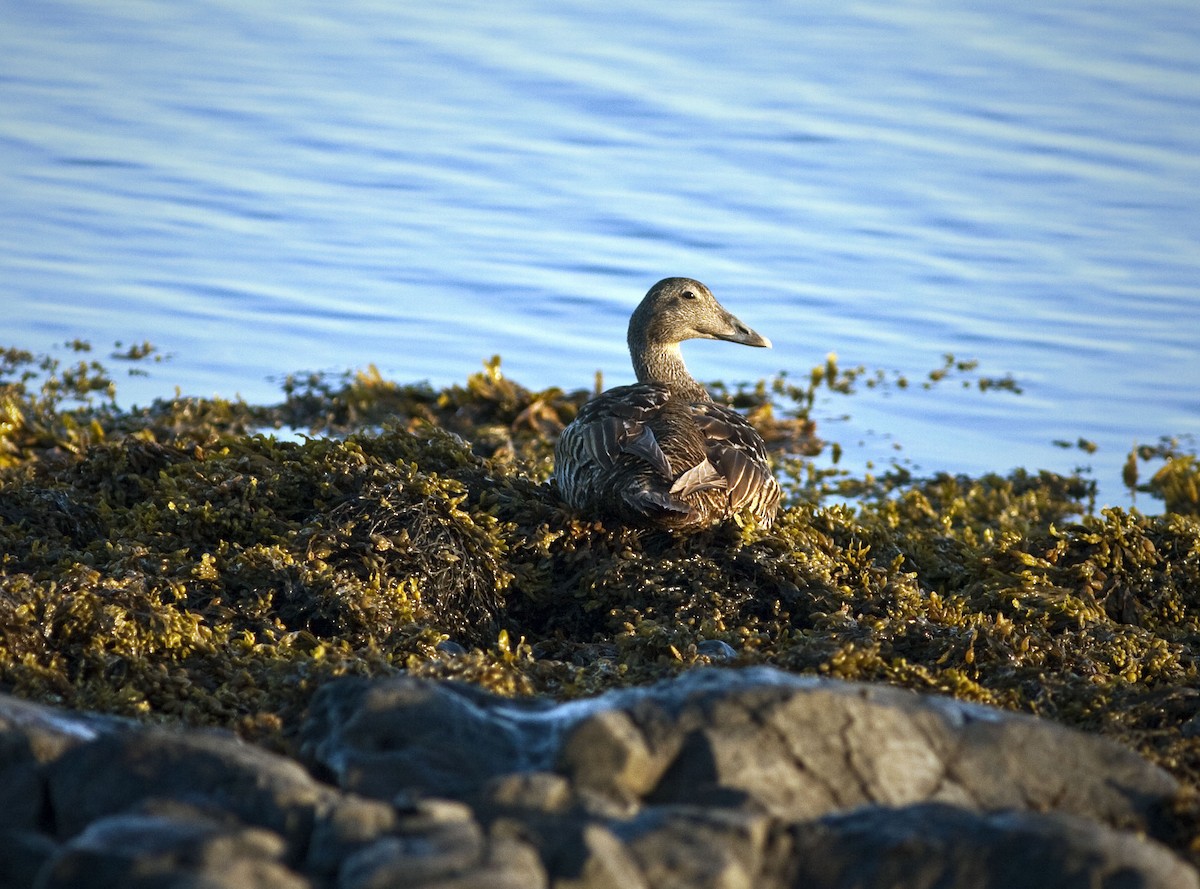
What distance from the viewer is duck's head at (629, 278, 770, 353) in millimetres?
7504

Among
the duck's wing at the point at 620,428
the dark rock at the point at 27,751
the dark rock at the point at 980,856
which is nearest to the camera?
the dark rock at the point at 980,856

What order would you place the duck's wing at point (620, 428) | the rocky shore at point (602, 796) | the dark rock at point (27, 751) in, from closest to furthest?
the rocky shore at point (602, 796)
the dark rock at point (27, 751)
the duck's wing at point (620, 428)

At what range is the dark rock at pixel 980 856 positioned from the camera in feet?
9.55

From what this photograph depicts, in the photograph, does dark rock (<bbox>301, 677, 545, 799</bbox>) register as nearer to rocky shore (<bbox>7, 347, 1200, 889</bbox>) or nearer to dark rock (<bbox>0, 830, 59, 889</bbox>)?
rocky shore (<bbox>7, 347, 1200, 889</bbox>)

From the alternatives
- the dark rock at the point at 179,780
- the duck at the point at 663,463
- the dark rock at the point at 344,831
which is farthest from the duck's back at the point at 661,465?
the dark rock at the point at 344,831

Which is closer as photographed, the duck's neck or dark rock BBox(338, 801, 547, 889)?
dark rock BBox(338, 801, 547, 889)

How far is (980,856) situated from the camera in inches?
117

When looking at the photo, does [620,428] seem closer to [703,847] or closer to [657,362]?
[657,362]

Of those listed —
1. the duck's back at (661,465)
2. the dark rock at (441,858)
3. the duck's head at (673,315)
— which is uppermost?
the duck's head at (673,315)

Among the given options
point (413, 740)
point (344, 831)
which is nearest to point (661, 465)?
point (413, 740)

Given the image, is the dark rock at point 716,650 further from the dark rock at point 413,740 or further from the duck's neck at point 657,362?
the duck's neck at point 657,362

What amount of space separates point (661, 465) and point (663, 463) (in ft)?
0.05

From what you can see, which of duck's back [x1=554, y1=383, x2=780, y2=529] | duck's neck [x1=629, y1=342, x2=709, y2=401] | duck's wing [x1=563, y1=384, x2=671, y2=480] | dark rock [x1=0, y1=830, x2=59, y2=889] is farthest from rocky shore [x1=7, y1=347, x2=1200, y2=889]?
duck's neck [x1=629, y1=342, x2=709, y2=401]

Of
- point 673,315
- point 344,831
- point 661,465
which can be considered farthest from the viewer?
point 673,315
